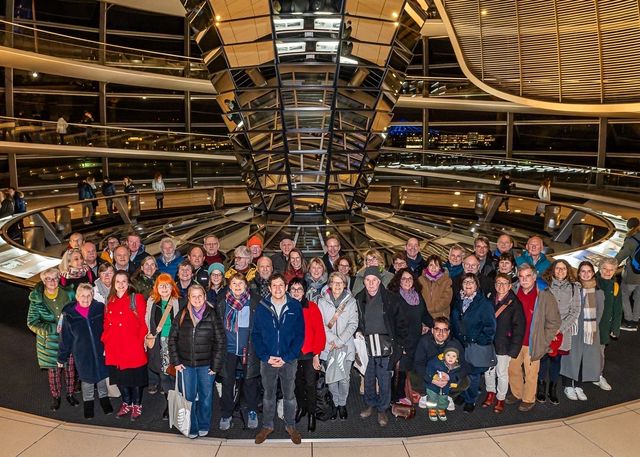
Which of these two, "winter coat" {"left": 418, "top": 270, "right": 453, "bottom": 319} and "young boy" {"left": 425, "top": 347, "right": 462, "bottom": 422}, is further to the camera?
"winter coat" {"left": 418, "top": 270, "right": 453, "bottom": 319}

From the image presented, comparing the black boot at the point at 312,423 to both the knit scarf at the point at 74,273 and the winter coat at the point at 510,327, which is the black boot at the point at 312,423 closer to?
the winter coat at the point at 510,327

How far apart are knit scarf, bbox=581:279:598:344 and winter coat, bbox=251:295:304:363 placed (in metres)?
3.12

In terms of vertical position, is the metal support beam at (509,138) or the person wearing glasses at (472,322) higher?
the metal support beam at (509,138)

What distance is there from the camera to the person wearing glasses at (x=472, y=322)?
5.89m

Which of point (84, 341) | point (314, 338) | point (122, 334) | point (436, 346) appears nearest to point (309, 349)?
point (314, 338)

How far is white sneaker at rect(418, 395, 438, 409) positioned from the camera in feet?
19.4

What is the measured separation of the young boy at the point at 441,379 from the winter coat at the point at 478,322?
272 mm

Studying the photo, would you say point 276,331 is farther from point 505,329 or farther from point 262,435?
point 505,329

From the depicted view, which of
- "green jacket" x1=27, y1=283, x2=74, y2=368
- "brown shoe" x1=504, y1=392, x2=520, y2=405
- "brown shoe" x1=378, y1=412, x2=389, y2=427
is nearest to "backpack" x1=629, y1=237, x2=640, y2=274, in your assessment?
"brown shoe" x1=504, y1=392, x2=520, y2=405

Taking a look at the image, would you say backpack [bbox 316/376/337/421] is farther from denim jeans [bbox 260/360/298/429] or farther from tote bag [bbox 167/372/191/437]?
tote bag [bbox 167/372/191/437]

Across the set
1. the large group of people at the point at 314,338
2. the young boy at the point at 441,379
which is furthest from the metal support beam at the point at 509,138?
the young boy at the point at 441,379

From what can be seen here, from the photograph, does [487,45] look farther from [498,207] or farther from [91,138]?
[91,138]

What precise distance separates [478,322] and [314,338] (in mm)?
1674

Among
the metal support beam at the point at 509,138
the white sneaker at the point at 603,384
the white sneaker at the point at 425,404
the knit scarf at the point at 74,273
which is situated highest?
the metal support beam at the point at 509,138
